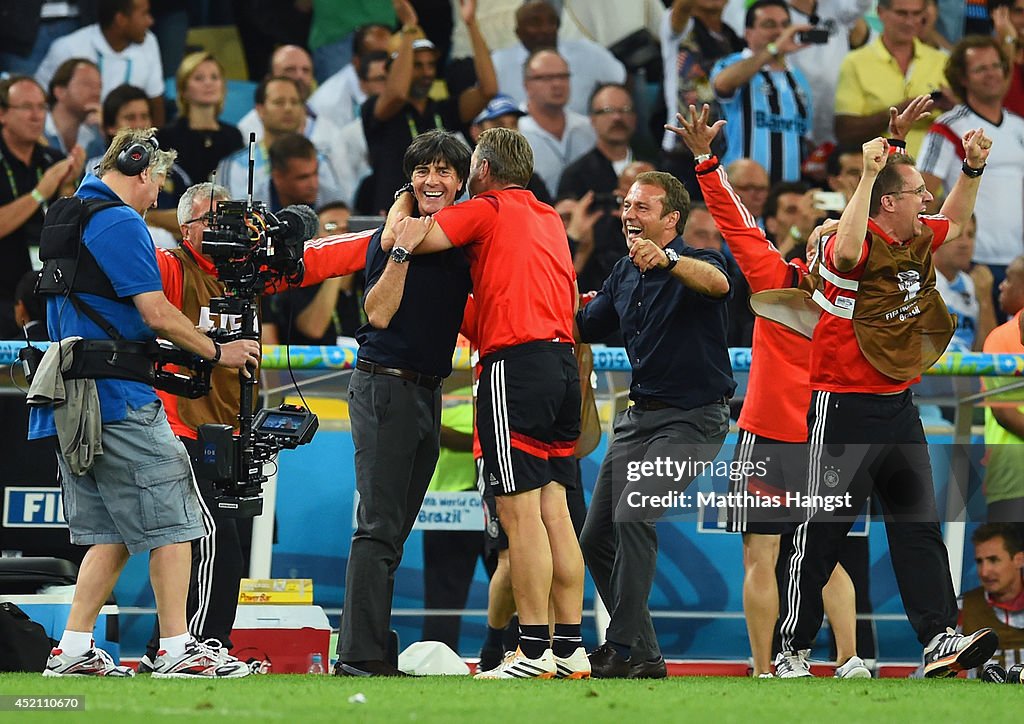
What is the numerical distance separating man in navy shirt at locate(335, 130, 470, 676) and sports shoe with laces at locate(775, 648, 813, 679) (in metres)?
1.78

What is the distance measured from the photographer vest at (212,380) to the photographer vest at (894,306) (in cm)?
272

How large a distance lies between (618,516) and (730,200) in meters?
1.50

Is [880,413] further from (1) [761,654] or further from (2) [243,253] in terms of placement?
(2) [243,253]

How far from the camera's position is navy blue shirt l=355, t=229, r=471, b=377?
5996mm

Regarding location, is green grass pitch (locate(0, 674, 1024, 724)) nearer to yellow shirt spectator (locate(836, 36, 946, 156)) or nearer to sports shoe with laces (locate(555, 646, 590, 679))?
sports shoe with laces (locate(555, 646, 590, 679))

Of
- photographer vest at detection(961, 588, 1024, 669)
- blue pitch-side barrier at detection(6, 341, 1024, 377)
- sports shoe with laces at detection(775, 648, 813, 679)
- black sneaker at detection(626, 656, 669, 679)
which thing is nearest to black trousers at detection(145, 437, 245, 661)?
blue pitch-side barrier at detection(6, 341, 1024, 377)

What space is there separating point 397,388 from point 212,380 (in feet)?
3.92

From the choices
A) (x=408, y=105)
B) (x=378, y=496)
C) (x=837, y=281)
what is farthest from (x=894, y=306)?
(x=408, y=105)

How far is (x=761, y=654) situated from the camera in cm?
671

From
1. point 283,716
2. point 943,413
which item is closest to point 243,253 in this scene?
point 283,716

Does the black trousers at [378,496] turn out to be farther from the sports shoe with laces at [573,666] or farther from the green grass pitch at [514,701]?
the sports shoe with laces at [573,666]

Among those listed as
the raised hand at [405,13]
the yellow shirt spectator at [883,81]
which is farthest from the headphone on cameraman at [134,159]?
the yellow shirt spectator at [883,81]

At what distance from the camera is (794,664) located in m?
6.52

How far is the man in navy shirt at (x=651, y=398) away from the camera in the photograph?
6156 millimetres
